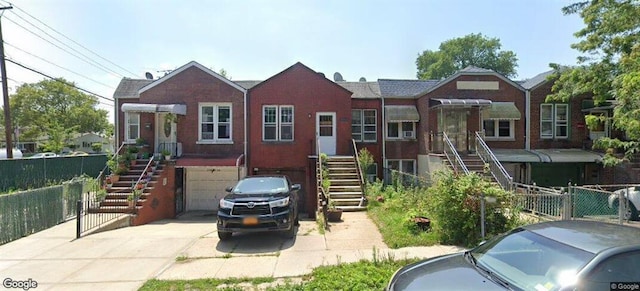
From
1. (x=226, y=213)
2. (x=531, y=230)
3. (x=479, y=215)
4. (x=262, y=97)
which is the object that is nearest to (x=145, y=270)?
(x=226, y=213)

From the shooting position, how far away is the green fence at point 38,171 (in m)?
16.5

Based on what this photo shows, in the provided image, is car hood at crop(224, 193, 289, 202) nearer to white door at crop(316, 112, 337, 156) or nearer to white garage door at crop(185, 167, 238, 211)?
white door at crop(316, 112, 337, 156)

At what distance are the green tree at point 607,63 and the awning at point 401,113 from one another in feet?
21.8

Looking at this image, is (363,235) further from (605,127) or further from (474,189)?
(605,127)

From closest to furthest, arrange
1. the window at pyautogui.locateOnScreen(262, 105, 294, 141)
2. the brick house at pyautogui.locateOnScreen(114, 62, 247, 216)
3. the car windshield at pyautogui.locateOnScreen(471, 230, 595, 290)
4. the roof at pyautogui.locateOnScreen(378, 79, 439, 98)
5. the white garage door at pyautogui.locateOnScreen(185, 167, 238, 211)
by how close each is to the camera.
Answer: the car windshield at pyautogui.locateOnScreen(471, 230, 595, 290) → the brick house at pyautogui.locateOnScreen(114, 62, 247, 216) → the window at pyautogui.locateOnScreen(262, 105, 294, 141) → the white garage door at pyautogui.locateOnScreen(185, 167, 238, 211) → the roof at pyautogui.locateOnScreen(378, 79, 439, 98)

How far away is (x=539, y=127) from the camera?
18.8 m

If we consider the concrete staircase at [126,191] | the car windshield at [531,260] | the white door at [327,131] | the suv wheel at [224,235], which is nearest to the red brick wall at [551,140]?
the white door at [327,131]

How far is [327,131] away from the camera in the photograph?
17.9 m

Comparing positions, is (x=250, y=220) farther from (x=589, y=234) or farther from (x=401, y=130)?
(x=401, y=130)

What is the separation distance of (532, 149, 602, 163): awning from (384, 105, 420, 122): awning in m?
6.48

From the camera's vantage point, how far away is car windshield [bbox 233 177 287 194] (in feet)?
32.0

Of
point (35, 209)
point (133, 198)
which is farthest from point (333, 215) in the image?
point (35, 209)

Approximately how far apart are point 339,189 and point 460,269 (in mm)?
10009

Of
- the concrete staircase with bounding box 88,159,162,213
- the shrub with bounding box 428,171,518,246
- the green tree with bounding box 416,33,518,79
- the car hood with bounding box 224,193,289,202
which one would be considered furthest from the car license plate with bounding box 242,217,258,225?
the green tree with bounding box 416,33,518,79
